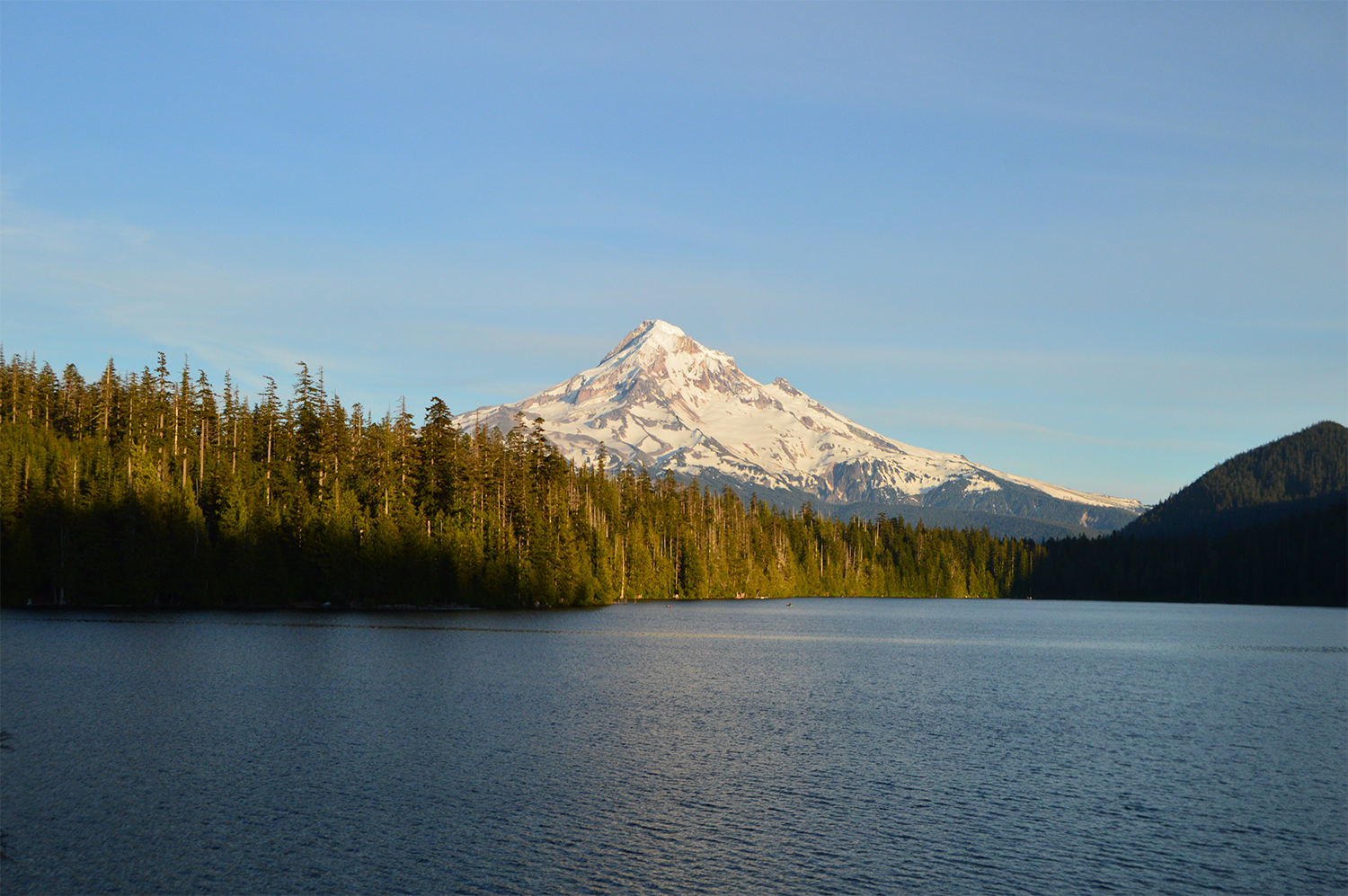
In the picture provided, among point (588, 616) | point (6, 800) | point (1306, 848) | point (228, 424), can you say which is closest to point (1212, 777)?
point (1306, 848)

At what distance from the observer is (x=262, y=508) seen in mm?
136375

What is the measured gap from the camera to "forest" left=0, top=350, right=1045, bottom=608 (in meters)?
126

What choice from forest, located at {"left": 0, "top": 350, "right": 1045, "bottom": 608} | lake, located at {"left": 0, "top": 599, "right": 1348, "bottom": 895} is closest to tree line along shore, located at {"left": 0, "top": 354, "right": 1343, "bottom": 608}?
forest, located at {"left": 0, "top": 350, "right": 1045, "bottom": 608}

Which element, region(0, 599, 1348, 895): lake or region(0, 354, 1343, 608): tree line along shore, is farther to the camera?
region(0, 354, 1343, 608): tree line along shore

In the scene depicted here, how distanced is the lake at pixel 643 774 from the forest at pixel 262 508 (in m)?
46.4

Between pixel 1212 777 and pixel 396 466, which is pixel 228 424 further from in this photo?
pixel 1212 777

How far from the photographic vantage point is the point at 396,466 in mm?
151250

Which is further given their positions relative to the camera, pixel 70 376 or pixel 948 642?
pixel 70 376

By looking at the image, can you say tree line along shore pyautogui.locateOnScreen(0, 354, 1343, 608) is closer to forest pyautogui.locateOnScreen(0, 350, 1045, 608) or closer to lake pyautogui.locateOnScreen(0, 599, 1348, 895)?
forest pyautogui.locateOnScreen(0, 350, 1045, 608)

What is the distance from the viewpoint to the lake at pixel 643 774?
29.8 meters

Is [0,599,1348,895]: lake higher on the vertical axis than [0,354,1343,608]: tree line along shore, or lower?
lower

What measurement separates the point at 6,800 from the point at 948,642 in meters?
98.3

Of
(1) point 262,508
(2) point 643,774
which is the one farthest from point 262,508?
(2) point 643,774

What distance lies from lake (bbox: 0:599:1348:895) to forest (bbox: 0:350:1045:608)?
46413 millimetres
